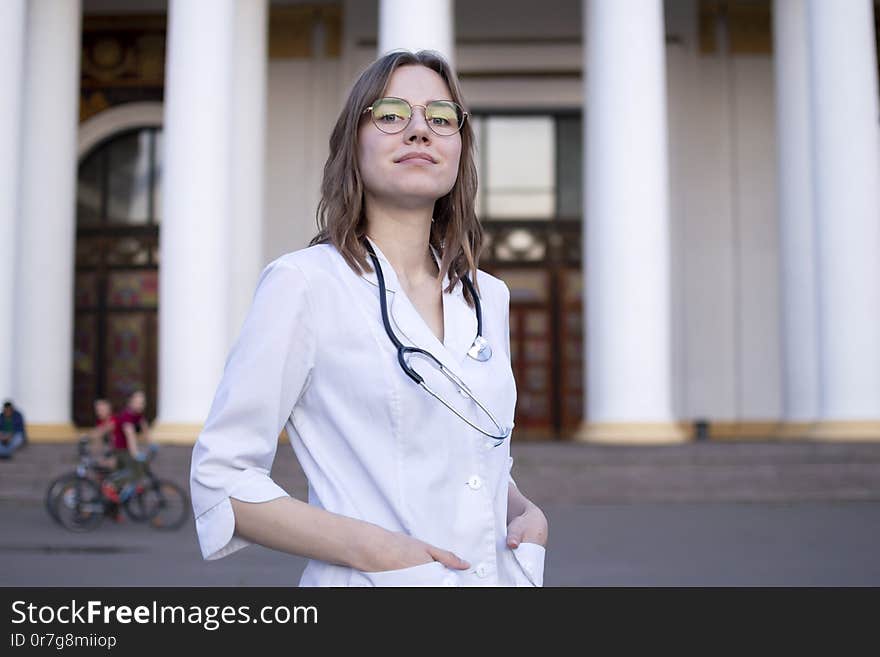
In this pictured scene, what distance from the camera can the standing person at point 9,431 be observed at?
16000 millimetres

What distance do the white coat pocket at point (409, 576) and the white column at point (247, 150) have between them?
738 inches

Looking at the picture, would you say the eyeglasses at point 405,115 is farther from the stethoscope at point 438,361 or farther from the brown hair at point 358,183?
the stethoscope at point 438,361

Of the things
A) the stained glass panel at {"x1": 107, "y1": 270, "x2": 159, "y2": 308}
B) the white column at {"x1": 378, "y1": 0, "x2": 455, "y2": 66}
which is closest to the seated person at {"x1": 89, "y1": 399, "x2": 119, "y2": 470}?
the white column at {"x1": 378, "y1": 0, "x2": 455, "y2": 66}

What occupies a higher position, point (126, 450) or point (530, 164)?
point (530, 164)

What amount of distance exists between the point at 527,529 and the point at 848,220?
56.8ft

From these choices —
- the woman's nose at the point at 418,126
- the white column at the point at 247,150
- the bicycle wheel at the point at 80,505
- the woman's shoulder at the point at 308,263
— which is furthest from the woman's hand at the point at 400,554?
the white column at the point at 247,150

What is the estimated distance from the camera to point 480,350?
1760 millimetres

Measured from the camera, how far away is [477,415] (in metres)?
1.69

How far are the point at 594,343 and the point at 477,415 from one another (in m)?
16.6

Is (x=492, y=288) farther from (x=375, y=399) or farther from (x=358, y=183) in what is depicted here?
(x=375, y=399)

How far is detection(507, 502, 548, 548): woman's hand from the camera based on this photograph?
5.64 ft

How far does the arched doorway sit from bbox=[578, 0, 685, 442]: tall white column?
12881 mm

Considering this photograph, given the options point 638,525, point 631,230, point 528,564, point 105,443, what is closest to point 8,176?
point 105,443

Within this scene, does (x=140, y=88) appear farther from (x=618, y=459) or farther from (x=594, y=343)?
(x=618, y=459)
